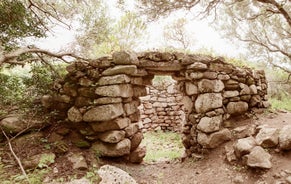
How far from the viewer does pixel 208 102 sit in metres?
4.40

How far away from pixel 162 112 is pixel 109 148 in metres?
4.88

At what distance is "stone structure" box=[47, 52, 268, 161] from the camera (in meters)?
4.04

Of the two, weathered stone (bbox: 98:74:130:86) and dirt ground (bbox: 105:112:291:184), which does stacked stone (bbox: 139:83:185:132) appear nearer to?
dirt ground (bbox: 105:112:291:184)

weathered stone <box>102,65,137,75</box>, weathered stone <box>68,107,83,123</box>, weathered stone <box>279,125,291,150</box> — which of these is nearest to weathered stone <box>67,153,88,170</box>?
weathered stone <box>68,107,83,123</box>

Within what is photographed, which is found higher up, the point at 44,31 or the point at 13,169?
the point at 44,31

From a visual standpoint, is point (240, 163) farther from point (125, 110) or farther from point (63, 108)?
point (63, 108)

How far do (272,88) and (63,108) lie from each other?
900 centimetres

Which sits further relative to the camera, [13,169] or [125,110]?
[125,110]

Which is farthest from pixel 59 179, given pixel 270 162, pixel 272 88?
pixel 272 88

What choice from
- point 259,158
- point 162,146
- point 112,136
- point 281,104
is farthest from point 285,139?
point 281,104

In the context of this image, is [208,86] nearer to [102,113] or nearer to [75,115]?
[102,113]

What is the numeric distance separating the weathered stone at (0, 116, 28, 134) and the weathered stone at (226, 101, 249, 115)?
3.79 m

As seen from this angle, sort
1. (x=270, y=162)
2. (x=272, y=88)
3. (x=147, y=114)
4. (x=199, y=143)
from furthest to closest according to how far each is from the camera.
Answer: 1. (x=272, y=88)
2. (x=147, y=114)
3. (x=199, y=143)
4. (x=270, y=162)

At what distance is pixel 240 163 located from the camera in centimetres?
379
